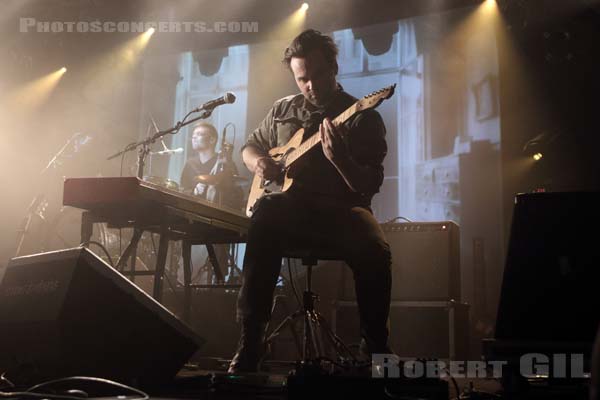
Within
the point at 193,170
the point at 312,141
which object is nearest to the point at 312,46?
the point at 312,141

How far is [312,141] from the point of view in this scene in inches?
109

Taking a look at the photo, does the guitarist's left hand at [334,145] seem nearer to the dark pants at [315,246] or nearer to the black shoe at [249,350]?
the dark pants at [315,246]

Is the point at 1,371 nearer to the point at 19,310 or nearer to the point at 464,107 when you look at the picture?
the point at 19,310

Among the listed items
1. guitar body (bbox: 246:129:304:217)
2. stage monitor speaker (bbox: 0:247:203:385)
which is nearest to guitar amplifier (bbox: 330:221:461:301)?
guitar body (bbox: 246:129:304:217)

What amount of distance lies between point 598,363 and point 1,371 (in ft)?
7.32

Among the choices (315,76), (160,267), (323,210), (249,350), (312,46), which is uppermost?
(312,46)

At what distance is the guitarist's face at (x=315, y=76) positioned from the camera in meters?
2.89

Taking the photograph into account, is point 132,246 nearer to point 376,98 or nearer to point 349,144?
point 349,144

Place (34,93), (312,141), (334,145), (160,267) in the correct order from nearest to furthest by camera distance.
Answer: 1. (334,145)
2. (312,141)
3. (160,267)
4. (34,93)

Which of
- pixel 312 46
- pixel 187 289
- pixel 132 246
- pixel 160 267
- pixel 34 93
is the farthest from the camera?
pixel 34 93

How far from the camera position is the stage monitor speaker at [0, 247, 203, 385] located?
76.2 inches

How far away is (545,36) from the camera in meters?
5.88

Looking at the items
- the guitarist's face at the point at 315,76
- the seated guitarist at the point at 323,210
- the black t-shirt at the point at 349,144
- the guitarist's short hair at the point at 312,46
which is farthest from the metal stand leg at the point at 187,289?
the guitarist's short hair at the point at 312,46

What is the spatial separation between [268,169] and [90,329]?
3.94ft
